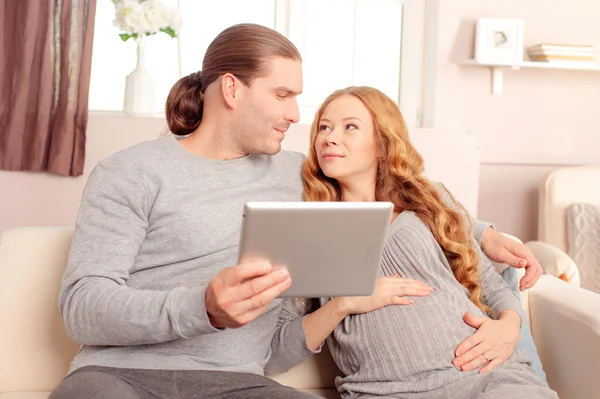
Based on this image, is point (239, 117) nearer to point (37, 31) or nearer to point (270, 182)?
point (270, 182)

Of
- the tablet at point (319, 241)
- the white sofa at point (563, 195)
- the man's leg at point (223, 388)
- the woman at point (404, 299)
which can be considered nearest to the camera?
the tablet at point (319, 241)

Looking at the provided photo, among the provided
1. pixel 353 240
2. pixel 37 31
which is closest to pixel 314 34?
pixel 37 31

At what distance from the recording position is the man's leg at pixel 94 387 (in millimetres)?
1392

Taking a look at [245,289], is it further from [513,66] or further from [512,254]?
[513,66]

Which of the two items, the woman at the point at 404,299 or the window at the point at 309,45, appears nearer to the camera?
the woman at the point at 404,299

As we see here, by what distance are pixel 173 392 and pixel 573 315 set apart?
0.94 m

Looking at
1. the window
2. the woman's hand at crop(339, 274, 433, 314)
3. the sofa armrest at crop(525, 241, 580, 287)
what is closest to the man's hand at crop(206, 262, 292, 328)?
the woman's hand at crop(339, 274, 433, 314)

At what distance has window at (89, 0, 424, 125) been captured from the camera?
3.43 m

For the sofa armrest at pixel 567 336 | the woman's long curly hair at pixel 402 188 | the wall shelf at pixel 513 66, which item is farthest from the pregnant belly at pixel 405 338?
the wall shelf at pixel 513 66

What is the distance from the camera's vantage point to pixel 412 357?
168cm

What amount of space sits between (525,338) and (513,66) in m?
1.83

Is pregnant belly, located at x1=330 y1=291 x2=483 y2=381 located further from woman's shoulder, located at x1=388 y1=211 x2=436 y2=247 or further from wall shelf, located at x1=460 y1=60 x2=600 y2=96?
wall shelf, located at x1=460 y1=60 x2=600 y2=96

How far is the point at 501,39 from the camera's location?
3.38m

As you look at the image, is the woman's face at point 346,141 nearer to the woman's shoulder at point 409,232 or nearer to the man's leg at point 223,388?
the woman's shoulder at point 409,232
